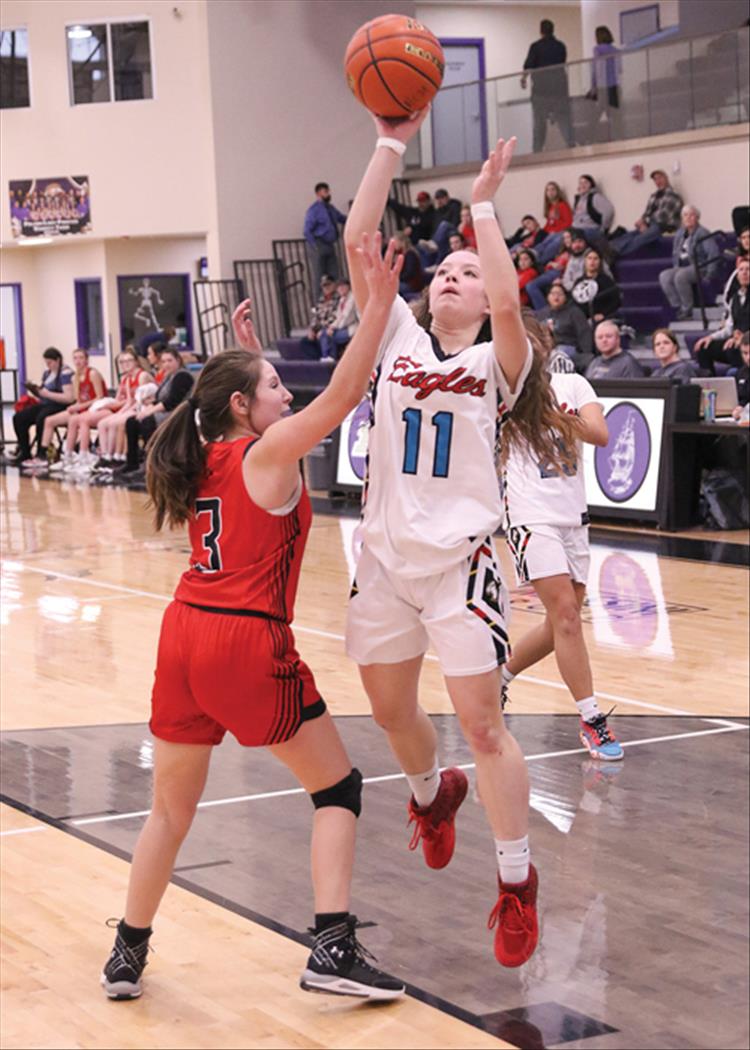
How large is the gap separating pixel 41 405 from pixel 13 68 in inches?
284

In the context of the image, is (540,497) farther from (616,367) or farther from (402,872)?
(616,367)

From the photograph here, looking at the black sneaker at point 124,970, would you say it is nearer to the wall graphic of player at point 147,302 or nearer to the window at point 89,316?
the wall graphic of player at point 147,302

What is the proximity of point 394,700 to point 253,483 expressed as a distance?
0.60 meters

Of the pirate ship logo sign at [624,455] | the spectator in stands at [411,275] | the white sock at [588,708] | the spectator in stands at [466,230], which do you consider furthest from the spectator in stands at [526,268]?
the white sock at [588,708]

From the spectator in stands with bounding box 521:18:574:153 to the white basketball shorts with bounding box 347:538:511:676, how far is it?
712 inches

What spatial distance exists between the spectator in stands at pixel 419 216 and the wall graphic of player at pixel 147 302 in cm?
638

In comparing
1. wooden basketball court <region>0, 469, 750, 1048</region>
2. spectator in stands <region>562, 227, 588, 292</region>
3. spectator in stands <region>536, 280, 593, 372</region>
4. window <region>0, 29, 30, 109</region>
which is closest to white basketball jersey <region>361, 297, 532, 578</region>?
wooden basketball court <region>0, 469, 750, 1048</region>

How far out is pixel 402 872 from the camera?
5719mm

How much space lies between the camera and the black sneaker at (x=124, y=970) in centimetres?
434

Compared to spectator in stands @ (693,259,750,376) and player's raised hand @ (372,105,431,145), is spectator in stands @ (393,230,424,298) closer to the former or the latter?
spectator in stands @ (693,259,750,376)

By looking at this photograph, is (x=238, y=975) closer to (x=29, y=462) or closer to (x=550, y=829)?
(x=550, y=829)

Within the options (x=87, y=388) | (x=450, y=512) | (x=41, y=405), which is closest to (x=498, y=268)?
(x=450, y=512)

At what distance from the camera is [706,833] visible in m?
6.00

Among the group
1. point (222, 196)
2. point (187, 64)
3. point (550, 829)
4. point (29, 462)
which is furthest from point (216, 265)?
point (550, 829)
